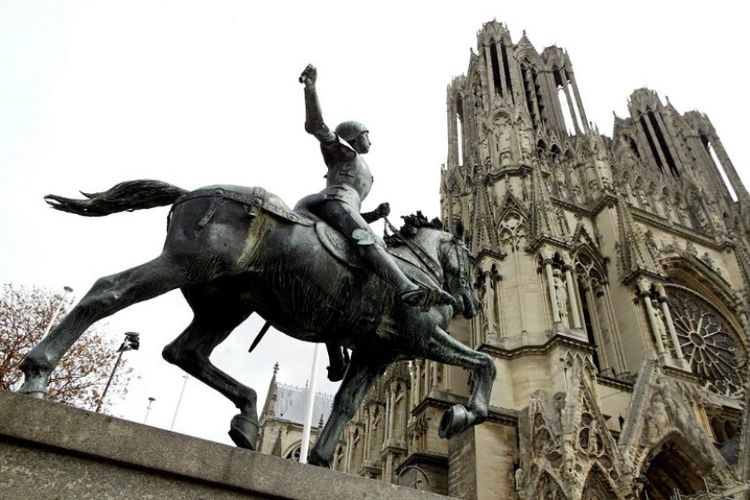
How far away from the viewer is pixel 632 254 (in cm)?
2195

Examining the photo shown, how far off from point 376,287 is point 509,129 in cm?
2385

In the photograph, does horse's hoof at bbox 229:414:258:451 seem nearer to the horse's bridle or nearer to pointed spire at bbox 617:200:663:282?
the horse's bridle

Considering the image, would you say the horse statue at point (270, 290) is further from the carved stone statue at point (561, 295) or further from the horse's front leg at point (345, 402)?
the carved stone statue at point (561, 295)

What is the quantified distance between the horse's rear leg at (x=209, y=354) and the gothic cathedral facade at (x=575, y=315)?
3.48 m

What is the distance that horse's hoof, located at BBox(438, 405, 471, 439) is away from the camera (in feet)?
13.5

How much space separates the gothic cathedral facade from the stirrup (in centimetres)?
347

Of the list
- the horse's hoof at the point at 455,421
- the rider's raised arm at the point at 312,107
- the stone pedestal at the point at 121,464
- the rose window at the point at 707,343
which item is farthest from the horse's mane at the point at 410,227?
the rose window at the point at 707,343

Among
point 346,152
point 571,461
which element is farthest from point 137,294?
point 571,461

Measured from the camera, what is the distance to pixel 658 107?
1529 inches

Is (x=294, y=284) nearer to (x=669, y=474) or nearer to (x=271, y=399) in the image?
(x=669, y=474)

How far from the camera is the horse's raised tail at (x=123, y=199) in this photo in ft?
12.9

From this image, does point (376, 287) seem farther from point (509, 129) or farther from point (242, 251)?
point (509, 129)

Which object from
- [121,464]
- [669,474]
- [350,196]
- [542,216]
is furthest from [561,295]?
[121,464]

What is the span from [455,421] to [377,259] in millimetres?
1312
